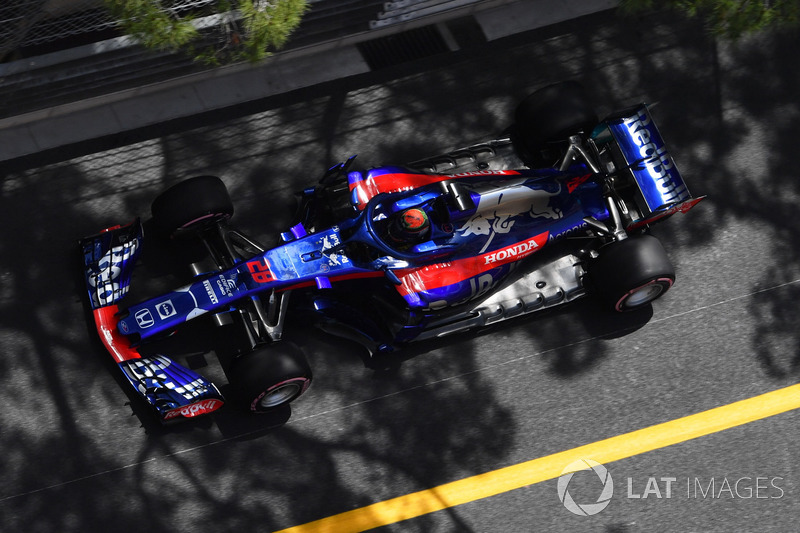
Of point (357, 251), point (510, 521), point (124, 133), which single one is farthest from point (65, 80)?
point (510, 521)

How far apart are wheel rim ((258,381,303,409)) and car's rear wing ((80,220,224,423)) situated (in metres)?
0.33

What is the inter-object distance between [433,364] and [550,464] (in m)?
1.24

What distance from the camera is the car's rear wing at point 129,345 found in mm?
6512

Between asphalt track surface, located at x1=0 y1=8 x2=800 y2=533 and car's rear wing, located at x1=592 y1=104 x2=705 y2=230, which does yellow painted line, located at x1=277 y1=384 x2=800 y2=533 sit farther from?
car's rear wing, located at x1=592 y1=104 x2=705 y2=230

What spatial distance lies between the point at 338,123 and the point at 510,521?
3706mm

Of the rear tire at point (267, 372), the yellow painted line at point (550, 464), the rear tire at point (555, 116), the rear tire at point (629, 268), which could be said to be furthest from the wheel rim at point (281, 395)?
the rear tire at point (555, 116)

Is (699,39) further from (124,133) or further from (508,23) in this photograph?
(124,133)

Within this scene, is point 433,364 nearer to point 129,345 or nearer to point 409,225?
point 409,225

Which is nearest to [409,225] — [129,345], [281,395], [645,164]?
[281,395]

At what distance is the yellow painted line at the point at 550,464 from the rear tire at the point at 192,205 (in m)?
2.51

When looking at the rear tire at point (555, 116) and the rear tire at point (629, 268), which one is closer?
the rear tire at point (629, 268)

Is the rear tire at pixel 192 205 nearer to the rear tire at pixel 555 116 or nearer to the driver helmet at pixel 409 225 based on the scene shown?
the driver helmet at pixel 409 225

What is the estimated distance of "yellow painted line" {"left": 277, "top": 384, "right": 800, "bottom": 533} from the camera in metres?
7.01

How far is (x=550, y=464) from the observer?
7.21 m
